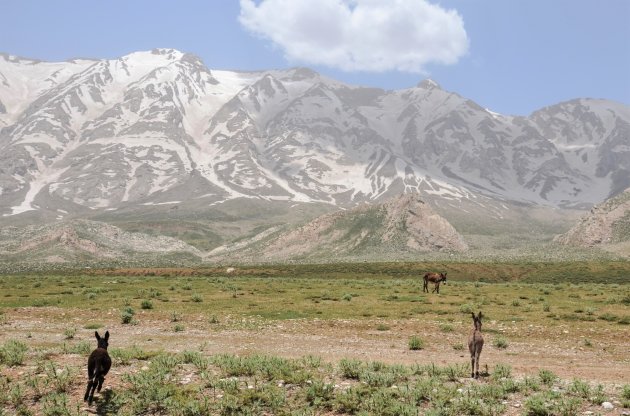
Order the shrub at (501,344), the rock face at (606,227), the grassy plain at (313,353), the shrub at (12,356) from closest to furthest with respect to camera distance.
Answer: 1. the grassy plain at (313,353)
2. the shrub at (12,356)
3. the shrub at (501,344)
4. the rock face at (606,227)

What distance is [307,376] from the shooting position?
16.2 metres

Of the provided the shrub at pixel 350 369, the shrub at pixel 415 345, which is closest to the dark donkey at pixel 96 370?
the shrub at pixel 350 369

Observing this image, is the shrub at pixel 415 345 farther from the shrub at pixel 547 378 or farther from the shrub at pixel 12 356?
the shrub at pixel 12 356

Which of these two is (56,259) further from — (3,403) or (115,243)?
(3,403)

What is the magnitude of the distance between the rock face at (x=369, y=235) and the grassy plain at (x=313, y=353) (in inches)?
3646

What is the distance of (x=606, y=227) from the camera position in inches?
5517

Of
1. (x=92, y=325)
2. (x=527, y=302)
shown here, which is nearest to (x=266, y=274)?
(x=527, y=302)

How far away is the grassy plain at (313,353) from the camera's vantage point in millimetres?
14172

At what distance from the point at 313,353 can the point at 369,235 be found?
421 feet

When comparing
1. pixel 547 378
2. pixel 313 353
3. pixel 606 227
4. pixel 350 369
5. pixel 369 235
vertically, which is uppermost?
pixel 606 227

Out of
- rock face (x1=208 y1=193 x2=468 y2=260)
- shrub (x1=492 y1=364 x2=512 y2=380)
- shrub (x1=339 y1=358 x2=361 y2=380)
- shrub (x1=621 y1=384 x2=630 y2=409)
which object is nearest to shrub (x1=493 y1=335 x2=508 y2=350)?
shrub (x1=492 y1=364 x2=512 y2=380)

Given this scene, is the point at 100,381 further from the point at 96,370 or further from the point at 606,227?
the point at 606,227

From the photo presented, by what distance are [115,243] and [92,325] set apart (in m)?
152

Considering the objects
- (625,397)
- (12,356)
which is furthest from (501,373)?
(12,356)
